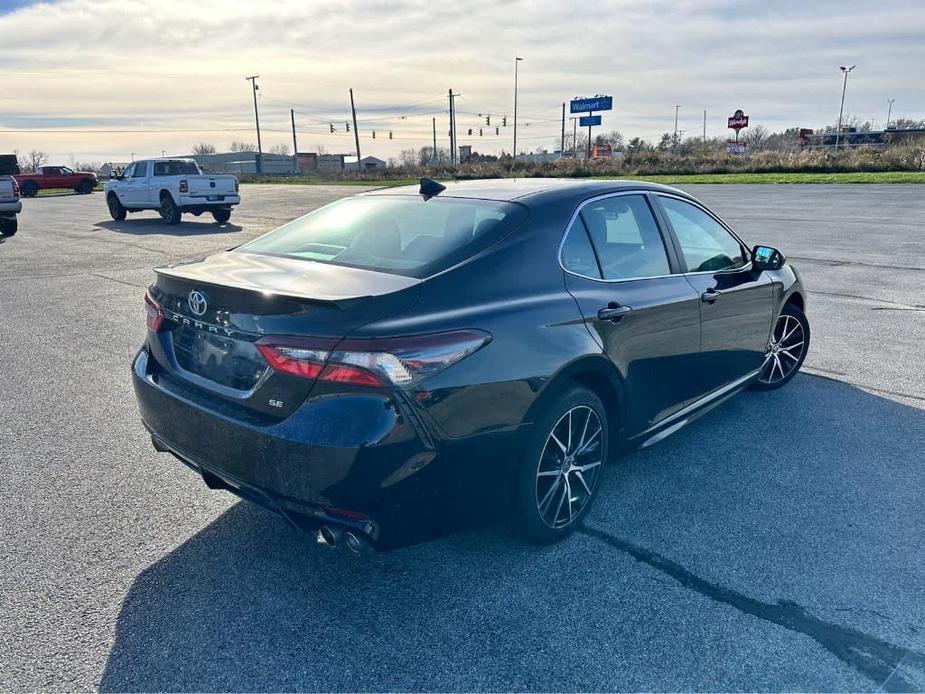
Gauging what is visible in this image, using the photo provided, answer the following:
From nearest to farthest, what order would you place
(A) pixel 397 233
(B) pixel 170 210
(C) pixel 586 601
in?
Answer: (C) pixel 586 601 < (A) pixel 397 233 < (B) pixel 170 210

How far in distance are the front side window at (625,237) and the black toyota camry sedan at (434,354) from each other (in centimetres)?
1

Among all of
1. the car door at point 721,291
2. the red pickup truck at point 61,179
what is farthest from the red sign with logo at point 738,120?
the car door at point 721,291

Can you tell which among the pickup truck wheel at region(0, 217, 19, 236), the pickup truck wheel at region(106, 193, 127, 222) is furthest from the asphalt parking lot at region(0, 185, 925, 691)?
the pickup truck wheel at region(106, 193, 127, 222)

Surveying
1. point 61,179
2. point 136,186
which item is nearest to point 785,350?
point 136,186

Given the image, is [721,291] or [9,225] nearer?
[721,291]

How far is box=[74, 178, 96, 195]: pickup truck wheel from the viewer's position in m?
42.9

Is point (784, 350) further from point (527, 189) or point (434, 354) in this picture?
point (434, 354)

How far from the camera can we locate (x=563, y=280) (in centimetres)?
319

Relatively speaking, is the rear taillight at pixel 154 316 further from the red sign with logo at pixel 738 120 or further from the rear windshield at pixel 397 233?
the red sign with logo at pixel 738 120

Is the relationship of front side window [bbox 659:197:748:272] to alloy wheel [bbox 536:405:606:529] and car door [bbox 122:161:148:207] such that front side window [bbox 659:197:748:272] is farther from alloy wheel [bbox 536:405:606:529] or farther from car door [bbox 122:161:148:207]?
car door [bbox 122:161:148:207]

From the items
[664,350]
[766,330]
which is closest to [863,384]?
[766,330]

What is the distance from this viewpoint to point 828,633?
2633 millimetres

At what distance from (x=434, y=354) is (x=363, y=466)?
476 mm

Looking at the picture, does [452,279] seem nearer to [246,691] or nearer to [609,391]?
[609,391]
